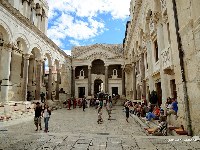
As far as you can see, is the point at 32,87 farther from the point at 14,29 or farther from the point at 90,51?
the point at 90,51

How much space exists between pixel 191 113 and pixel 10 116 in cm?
1141

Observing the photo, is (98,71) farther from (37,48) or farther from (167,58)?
(167,58)

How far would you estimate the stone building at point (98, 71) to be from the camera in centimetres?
3181

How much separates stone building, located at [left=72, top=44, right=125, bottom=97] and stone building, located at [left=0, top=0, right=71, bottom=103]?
2583 mm

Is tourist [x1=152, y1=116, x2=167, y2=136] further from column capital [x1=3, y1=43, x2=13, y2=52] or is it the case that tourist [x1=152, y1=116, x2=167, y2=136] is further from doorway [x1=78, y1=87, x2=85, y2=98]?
doorway [x1=78, y1=87, x2=85, y2=98]

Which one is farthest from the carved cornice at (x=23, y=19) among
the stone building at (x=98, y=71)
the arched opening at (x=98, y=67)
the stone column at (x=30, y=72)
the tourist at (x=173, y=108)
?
the tourist at (x=173, y=108)

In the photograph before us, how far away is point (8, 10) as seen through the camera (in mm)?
14445

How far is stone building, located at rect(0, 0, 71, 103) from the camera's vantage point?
579 inches

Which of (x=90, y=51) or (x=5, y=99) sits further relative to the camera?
(x=90, y=51)

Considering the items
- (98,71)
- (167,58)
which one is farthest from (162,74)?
(98,71)

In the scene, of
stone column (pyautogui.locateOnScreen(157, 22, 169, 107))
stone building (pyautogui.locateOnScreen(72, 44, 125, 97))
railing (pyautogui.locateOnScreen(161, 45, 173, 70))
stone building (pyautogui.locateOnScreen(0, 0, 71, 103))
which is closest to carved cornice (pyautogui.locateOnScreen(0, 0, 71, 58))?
stone building (pyautogui.locateOnScreen(0, 0, 71, 103))

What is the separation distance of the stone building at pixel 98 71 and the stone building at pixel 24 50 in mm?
2583

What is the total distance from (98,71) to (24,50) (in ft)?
58.5

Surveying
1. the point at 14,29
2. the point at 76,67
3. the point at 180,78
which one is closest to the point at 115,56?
the point at 76,67
